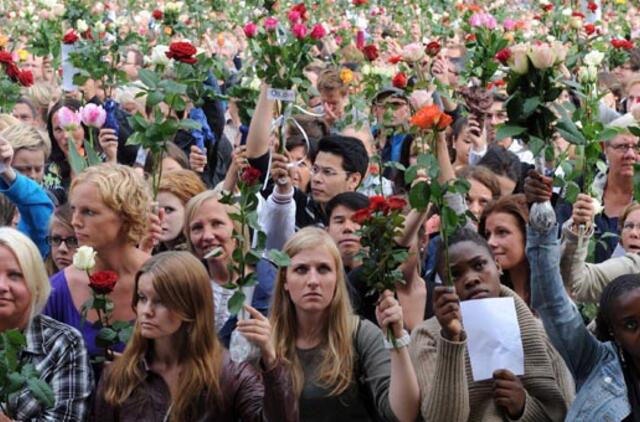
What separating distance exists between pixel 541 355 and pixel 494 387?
0.70 feet

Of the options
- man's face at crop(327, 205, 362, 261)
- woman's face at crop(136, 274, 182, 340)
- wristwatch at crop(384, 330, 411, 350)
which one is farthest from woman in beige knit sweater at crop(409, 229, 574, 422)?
man's face at crop(327, 205, 362, 261)

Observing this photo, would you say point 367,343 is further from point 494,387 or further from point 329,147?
point 329,147

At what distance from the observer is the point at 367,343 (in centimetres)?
473

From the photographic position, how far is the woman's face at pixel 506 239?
18.1ft

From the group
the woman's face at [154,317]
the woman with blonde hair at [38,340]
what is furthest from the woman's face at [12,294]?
the woman's face at [154,317]

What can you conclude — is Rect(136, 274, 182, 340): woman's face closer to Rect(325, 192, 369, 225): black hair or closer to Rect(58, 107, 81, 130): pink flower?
Rect(325, 192, 369, 225): black hair

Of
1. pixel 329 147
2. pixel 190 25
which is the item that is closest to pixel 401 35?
pixel 190 25

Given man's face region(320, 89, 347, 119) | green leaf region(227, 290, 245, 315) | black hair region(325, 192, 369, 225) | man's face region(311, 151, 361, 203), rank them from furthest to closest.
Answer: man's face region(320, 89, 347, 119), man's face region(311, 151, 361, 203), black hair region(325, 192, 369, 225), green leaf region(227, 290, 245, 315)

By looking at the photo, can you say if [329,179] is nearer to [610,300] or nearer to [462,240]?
[462,240]

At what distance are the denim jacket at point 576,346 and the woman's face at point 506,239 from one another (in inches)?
38.9

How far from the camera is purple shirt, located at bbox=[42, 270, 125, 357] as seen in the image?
491 cm

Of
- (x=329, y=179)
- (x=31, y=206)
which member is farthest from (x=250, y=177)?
(x=329, y=179)

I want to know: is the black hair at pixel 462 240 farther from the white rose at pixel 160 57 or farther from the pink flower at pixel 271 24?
the white rose at pixel 160 57

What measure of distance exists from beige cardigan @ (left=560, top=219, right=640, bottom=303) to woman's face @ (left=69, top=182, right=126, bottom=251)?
1.68 metres
